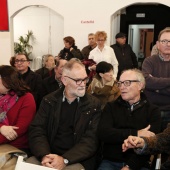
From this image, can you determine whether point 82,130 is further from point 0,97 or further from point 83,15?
point 83,15

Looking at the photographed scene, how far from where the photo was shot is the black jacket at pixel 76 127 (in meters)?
2.27

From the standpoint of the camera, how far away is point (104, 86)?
10.5 feet

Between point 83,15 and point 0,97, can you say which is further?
point 83,15

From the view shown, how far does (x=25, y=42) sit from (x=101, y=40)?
5722mm

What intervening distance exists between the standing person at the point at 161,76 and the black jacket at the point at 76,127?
632 millimetres

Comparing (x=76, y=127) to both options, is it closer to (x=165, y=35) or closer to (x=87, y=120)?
(x=87, y=120)

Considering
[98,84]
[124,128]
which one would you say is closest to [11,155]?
[124,128]

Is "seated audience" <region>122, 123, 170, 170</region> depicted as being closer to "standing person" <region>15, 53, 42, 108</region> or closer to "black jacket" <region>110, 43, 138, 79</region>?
"standing person" <region>15, 53, 42, 108</region>

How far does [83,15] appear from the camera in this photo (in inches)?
272

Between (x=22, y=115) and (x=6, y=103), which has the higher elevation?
(x=6, y=103)

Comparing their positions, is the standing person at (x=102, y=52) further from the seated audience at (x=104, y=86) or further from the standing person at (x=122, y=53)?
the seated audience at (x=104, y=86)

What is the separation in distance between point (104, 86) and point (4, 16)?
532cm

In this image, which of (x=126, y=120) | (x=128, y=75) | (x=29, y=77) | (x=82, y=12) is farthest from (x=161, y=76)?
(x=82, y=12)

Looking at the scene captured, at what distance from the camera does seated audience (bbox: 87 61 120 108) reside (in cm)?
313
